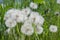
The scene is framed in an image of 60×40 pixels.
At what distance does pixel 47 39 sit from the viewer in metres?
1.60

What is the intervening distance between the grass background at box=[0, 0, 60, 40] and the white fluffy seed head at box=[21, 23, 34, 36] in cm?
3

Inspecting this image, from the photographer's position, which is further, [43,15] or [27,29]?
[43,15]

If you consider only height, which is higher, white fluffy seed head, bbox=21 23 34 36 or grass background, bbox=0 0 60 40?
white fluffy seed head, bbox=21 23 34 36

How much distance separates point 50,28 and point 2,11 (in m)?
0.39

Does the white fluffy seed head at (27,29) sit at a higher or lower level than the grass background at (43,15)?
higher

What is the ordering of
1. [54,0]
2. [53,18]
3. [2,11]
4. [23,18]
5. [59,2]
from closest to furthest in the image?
[23,18] → [2,11] → [53,18] → [59,2] → [54,0]

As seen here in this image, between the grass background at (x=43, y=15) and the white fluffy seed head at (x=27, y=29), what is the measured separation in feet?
0.10

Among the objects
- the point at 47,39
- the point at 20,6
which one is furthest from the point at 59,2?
the point at 47,39

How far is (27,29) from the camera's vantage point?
1291 millimetres

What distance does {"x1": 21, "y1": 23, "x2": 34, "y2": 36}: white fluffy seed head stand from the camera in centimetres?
127

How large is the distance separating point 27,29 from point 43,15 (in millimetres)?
631

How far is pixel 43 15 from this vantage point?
190 cm

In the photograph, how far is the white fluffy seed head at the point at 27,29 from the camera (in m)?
1.27

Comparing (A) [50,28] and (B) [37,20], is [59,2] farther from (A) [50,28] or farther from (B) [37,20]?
(B) [37,20]
